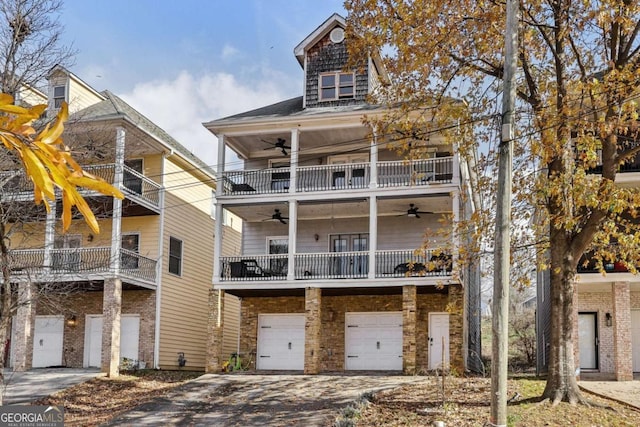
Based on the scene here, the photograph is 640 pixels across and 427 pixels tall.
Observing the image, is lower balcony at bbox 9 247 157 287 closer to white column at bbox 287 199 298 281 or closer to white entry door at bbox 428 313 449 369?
white column at bbox 287 199 298 281

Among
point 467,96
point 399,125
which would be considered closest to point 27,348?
point 399,125

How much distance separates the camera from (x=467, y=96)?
642 inches

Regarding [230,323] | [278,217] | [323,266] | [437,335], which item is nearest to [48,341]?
[230,323]

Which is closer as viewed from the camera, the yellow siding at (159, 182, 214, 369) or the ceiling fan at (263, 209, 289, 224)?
the ceiling fan at (263, 209, 289, 224)

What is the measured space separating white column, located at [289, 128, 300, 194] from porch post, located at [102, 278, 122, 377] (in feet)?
21.3

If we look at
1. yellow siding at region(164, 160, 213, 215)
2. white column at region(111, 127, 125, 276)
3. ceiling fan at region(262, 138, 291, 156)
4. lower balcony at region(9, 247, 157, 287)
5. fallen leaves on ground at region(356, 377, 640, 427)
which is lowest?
fallen leaves on ground at region(356, 377, 640, 427)

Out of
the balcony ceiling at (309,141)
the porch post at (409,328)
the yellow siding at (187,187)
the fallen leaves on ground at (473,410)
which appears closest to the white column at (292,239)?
the balcony ceiling at (309,141)

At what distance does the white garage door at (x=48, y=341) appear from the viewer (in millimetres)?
26438

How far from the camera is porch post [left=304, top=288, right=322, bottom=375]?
73.7 feet

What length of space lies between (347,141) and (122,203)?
8.05m

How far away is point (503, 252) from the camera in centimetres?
1020

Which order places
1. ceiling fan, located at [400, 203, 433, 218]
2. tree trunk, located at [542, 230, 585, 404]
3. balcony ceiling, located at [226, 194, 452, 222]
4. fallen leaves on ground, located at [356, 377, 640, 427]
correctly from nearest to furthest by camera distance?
fallen leaves on ground, located at [356, 377, 640, 427] < tree trunk, located at [542, 230, 585, 404] < balcony ceiling, located at [226, 194, 452, 222] < ceiling fan, located at [400, 203, 433, 218]

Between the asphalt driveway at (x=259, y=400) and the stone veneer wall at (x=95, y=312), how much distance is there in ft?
14.2

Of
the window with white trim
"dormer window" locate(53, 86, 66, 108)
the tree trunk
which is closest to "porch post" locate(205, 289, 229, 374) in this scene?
the window with white trim
